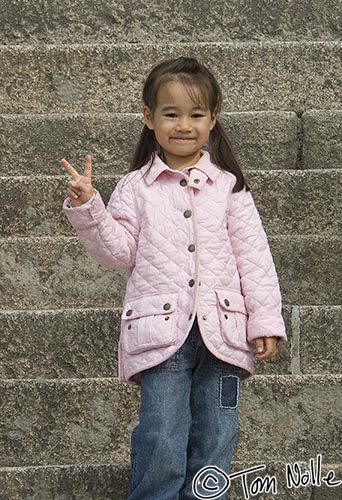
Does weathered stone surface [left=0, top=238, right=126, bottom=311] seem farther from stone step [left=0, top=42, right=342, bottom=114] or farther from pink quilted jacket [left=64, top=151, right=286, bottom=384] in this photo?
stone step [left=0, top=42, right=342, bottom=114]

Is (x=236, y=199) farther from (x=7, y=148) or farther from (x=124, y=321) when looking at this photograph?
(x=7, y=148)

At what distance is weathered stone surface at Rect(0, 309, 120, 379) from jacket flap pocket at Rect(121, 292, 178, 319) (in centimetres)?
86

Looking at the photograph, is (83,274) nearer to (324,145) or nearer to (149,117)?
(149,117)

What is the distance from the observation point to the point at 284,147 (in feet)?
17.2

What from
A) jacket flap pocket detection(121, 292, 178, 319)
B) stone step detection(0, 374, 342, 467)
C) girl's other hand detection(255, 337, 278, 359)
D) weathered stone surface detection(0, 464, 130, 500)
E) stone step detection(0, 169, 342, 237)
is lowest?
weathered stone surface detection(0, 464, 130, 500)

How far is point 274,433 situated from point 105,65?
7.36 feet

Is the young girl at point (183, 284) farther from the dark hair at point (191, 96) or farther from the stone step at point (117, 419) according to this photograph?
the stone step at point (117, 419)

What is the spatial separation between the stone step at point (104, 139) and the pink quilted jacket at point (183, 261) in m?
1.68

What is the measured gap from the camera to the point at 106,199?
4883mm

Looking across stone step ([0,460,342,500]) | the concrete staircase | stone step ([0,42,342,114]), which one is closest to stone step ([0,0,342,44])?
the concrete staircase

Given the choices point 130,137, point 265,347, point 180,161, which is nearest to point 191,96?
point 180,161

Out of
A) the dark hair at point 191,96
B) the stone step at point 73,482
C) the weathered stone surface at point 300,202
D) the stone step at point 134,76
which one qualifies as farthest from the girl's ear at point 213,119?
the stone step at point 134,76

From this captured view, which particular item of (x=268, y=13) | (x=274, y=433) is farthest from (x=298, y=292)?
(x=268, y=13)

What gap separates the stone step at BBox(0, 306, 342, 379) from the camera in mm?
4238
